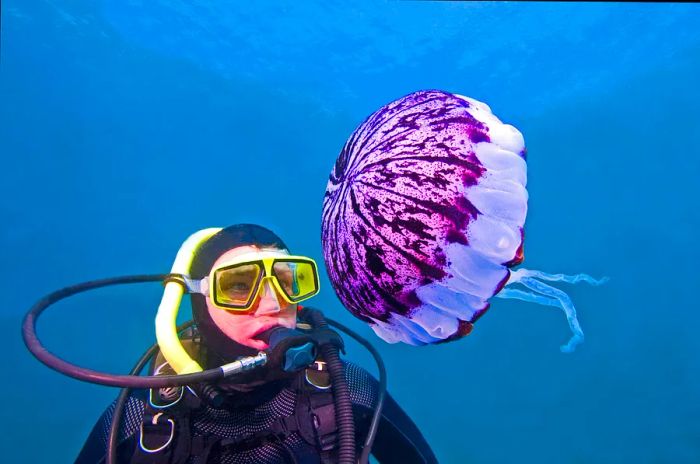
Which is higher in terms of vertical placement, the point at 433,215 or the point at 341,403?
the point at 433,215

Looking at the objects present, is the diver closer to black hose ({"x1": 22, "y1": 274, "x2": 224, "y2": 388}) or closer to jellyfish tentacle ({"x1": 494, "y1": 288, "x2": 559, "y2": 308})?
black hose ({"x1": 22, "y1": 274, "x2": 224, "y2": 388})

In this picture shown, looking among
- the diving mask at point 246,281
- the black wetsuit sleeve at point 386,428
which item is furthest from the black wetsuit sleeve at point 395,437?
the diving mask at point 246,281

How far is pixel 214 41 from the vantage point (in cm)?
2503

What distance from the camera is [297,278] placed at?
2832 mm

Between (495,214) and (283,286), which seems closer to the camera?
(495,214)

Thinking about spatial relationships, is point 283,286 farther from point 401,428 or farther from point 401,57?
point 401,57

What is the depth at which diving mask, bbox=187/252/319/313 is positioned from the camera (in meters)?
2.48

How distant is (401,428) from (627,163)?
3109 cm

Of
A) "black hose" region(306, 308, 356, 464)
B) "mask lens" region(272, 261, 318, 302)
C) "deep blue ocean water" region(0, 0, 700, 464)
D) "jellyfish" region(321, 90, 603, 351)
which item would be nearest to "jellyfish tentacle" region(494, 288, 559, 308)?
"jellyfish" region(321, 90, 603, 351)

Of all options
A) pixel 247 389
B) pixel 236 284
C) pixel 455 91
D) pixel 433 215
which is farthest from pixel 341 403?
pixel 455 91

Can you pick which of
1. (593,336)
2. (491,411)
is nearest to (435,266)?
(491,411)

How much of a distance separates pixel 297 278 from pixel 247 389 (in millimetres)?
748

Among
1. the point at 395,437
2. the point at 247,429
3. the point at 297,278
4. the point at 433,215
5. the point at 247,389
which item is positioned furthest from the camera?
the point at 395,437

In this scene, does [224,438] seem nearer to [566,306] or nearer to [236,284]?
[236,284]
